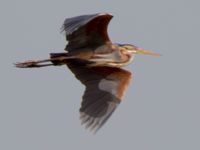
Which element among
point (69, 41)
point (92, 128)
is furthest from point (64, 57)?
point (92, 128)

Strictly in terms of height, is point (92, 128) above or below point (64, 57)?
below

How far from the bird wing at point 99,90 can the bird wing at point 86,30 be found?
12.3 inches

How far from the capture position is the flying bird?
12758mm

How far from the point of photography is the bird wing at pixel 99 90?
41.9 ft

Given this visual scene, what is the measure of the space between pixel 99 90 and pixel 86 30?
3.13 feet

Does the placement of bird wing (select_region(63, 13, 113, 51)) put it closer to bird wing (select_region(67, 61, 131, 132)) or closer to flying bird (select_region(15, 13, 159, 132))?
flying bird (select_region(15, 13, 159, 132))

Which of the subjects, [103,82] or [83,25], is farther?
[103,82]

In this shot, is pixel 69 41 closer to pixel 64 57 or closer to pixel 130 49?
pixel 64 57

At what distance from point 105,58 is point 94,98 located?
597 millimetres

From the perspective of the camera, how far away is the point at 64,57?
1300 centimetres

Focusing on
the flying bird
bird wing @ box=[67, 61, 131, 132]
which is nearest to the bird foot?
the flying bird

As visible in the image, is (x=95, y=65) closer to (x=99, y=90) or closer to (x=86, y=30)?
(x=99, y=90)

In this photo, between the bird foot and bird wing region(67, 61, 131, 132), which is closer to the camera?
bird wing region(67, 61, 131, 132)

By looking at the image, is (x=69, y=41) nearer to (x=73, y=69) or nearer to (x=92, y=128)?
(x=73, y=69)
